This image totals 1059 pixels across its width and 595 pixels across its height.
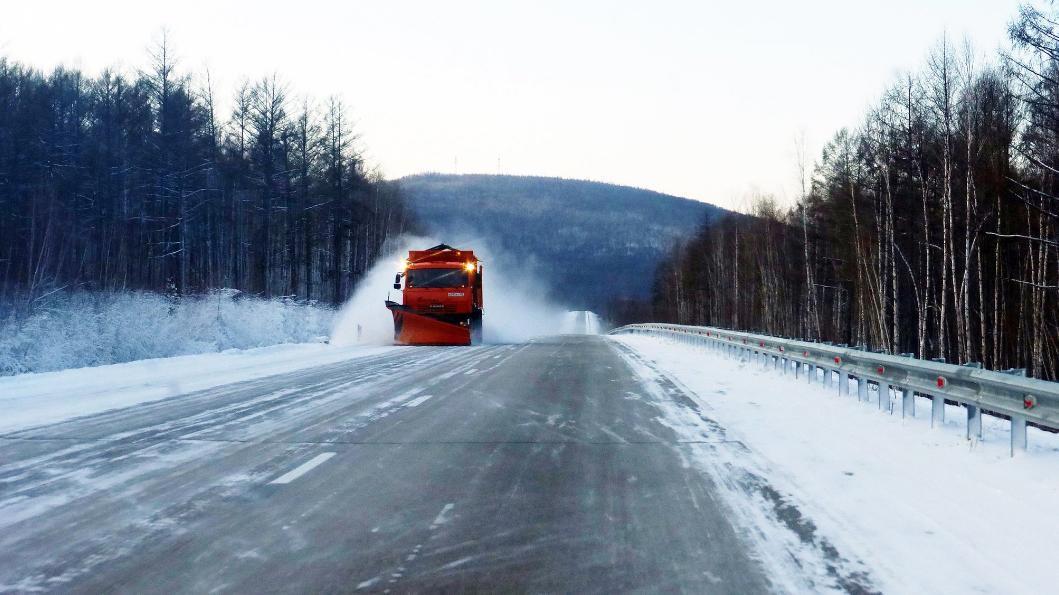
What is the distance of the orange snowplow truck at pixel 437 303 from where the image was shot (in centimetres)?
2925

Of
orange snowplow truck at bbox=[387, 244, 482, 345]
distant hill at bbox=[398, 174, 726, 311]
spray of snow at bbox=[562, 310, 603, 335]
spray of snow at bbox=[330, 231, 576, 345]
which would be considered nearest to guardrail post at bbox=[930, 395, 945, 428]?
orange snowplow truck at bbox=[387, 244, 482, 345]

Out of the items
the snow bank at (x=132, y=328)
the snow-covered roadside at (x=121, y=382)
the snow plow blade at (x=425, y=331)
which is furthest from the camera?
the snow plow blade at (x=425, y=331)

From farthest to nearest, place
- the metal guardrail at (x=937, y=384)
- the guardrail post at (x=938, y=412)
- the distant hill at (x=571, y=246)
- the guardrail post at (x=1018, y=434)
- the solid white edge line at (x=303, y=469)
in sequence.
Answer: the distant hill at (x=571, y=246) < the guardrail post at (x=938, y=412) < the guardrail post at (x=1018, y=434) < the metal guardrail at (x=937, y=384) < the solid white edge line at (x=303, y=469)

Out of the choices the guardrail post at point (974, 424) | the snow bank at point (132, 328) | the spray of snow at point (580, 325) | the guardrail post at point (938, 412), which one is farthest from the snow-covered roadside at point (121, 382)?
the spray of snow at point (580, 325)

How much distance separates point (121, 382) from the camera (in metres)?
14.4

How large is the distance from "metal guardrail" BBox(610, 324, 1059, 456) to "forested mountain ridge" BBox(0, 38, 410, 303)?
2711 cm

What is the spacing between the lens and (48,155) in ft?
136

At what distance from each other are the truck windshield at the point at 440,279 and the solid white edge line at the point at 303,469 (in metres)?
22.9

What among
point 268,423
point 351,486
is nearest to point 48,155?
point 268,423

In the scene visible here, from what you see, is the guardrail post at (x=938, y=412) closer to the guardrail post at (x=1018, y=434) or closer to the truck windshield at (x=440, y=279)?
the guardrail post at (x=1018, y=434)

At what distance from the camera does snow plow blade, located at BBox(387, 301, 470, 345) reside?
1145 inches

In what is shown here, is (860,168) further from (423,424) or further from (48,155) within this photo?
(48,155)

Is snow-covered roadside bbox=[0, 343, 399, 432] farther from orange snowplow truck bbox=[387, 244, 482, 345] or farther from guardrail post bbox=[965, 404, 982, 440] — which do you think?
guardrail post bbox=[965, 404, 982, 440]

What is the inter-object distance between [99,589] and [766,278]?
194 ft
